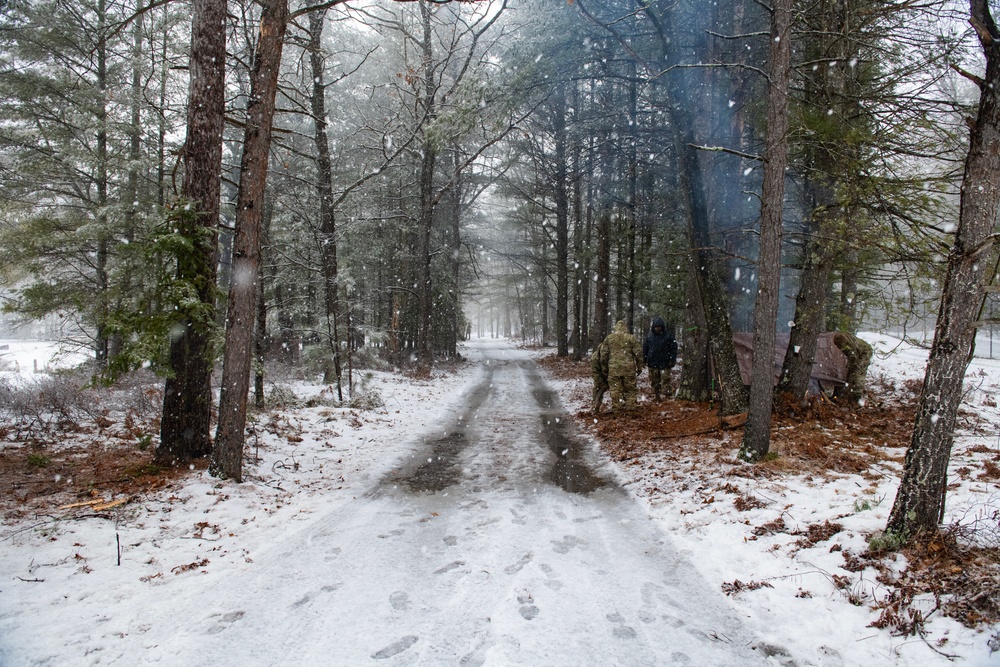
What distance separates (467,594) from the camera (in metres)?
3.59

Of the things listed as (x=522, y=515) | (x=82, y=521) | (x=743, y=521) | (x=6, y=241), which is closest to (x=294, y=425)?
(x=82, y=521)

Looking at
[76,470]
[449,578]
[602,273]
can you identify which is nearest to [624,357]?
[449,578]

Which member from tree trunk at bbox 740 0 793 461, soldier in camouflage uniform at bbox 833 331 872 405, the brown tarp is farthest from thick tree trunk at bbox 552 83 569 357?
tree trunk at bbox 740 0 793 461

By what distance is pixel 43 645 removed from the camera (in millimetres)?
2912

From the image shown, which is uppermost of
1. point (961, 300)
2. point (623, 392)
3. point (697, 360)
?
point (961, 300)

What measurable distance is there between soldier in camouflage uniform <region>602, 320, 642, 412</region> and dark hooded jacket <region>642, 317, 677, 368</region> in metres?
2.06

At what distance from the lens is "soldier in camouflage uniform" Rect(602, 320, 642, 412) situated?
34.4 feet

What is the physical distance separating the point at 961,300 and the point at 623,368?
7.03 metres

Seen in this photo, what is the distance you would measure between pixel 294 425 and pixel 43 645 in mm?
6224

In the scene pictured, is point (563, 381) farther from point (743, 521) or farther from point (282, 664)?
point (282, 664)

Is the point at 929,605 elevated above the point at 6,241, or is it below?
below

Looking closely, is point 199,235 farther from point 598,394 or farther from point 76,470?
point 598,394

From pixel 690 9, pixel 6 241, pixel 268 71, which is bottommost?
pixel 6 241

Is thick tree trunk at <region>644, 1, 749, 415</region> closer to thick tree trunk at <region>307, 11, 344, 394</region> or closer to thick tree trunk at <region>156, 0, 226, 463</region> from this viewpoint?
thick tree trunk at <region>156, 0, 226, 463</region>
